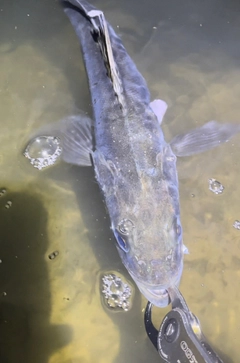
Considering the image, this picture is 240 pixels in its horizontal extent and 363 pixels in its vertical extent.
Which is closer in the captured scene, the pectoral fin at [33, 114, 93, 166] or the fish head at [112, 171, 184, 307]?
the fish head at [112, 171, 184, 307]

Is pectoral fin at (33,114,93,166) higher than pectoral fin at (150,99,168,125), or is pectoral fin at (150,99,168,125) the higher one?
pectoral fin at (150,99,168,125)

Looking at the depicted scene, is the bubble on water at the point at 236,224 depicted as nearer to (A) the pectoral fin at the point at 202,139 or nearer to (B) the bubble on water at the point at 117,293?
(A) the pectoral fin at the point at 202,139

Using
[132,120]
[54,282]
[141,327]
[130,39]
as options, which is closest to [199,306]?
[141,327]

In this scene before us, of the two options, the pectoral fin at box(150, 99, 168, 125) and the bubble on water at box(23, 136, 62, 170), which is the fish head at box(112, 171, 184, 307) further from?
the bubble on water at box(23, 136, 62, 170)

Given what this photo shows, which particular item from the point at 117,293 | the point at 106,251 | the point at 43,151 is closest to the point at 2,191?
the point at 43,151

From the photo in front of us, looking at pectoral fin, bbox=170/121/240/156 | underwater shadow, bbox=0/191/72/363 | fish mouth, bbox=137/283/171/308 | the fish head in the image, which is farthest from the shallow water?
the fish head

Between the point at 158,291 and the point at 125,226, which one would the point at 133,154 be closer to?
the point at 125,226

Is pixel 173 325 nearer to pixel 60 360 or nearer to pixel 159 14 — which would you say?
pixel 60 360
